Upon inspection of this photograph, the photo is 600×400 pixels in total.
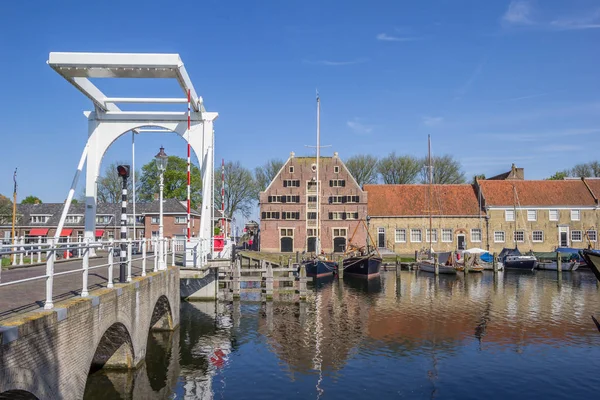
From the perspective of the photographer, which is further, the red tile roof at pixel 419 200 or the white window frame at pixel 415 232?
the red tile roof at pixel 419 200

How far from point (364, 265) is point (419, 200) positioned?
18127 mm

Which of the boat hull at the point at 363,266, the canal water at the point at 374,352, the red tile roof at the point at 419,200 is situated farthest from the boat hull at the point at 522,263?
the canal water at the point at 374,352

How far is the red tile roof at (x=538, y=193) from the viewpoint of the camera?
160ft

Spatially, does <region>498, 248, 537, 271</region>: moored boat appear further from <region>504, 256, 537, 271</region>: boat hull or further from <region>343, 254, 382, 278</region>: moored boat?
<region>343, 254, 382, 278</region>: moored boat

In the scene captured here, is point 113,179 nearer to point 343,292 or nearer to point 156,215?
point 156,215

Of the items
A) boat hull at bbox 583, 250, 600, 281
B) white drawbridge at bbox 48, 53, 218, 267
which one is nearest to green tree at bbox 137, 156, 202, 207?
white drawbridge at bbox 48, 53, 218, 267

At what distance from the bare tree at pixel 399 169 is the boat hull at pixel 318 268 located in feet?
101

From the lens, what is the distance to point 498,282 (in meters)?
31.6

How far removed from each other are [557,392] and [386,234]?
37.5m

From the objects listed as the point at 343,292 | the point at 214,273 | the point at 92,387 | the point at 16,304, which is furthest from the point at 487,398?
the point at 343,292

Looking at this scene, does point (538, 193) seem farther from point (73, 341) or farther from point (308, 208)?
point (73, 341)

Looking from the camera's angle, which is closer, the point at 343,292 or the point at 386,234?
the point at 343,292

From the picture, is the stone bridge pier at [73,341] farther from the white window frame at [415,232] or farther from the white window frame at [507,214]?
the white window frame at [507,214]

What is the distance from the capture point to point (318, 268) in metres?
33.4
